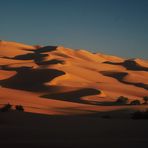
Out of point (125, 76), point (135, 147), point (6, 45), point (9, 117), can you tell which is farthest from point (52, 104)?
point (6, 45)

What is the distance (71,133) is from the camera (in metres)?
13.3

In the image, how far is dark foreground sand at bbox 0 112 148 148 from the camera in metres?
11.0

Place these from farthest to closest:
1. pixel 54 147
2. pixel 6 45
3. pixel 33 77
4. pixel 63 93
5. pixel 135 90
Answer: pixel 6 45
pixel 33 77
pixel 135 90
pixel 63 93
pixel 54 147

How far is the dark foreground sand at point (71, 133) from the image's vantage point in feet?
36.2

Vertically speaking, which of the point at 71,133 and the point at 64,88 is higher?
the point at 64,88

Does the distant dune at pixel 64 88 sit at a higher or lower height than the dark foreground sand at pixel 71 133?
higher

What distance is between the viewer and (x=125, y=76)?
66.6 m

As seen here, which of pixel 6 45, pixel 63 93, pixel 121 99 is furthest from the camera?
pixel 6 45

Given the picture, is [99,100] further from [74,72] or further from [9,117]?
[74,72]

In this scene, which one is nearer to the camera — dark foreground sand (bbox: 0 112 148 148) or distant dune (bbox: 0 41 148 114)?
dark foreground sand (bbox: 0 112 148 148)

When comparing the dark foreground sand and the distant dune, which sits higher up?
the distant dune

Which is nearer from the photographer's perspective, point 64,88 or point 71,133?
point 71,133

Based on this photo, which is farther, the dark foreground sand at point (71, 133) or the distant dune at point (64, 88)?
the distant dune at point (64, 88)

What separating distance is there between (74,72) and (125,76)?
31.0 ft
